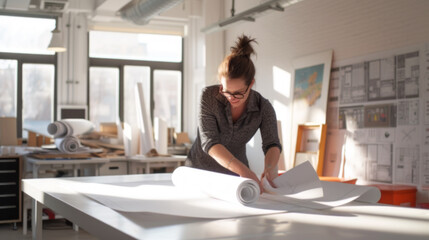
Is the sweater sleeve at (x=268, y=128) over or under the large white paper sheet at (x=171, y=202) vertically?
over

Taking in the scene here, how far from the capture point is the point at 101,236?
123cm

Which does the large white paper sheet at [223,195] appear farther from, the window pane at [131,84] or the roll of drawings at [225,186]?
the window pane at [131,84]

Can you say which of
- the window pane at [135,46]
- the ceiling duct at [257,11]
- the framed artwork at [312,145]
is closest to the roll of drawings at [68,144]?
the ceiling duct at [257,11]

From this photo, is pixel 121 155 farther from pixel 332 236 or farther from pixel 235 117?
pixel 332 236

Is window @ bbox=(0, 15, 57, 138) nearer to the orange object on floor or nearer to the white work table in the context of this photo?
the orange object on floor

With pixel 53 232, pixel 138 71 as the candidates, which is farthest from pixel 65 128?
pixel 138 71

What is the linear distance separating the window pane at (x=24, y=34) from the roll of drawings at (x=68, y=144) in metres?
2.94

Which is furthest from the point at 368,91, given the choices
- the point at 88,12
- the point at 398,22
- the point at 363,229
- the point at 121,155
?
the point at 88,12

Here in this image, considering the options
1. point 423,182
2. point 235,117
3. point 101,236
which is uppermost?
point 235,117

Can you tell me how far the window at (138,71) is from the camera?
26.8ft

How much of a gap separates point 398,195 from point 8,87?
5.97 metres

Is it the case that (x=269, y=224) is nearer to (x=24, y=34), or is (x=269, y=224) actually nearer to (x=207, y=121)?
(x=207, y=121)

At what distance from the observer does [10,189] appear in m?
4.96

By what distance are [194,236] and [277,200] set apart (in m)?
0.61
